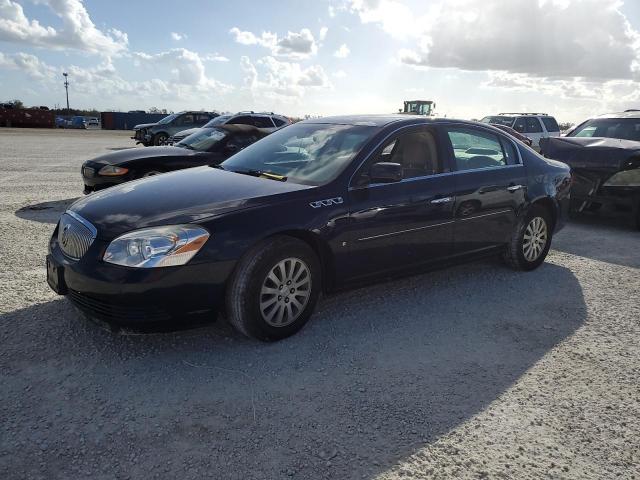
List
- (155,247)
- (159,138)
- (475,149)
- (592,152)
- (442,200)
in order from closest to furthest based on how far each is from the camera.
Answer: (155,247)
(442,200)
(475,149)
(592,152)
(159,138)

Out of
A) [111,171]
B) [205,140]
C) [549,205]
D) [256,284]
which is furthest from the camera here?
Result: [205,140]

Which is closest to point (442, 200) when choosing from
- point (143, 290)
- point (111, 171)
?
point (143, 290)

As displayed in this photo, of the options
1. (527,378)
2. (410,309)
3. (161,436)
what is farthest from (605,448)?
(161,436)

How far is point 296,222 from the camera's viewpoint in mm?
3543

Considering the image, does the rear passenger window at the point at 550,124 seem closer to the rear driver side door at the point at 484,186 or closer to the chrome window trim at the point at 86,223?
the rear driver side door at the point at 484,186

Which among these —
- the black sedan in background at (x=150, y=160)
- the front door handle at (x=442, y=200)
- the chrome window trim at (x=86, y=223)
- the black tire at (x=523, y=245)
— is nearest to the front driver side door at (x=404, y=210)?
the front door handle at (x=442, y=200)

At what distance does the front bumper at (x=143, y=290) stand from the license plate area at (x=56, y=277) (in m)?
0.11

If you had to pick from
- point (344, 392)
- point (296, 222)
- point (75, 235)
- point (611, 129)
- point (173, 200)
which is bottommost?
point (344, 392)

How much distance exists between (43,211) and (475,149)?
624cm

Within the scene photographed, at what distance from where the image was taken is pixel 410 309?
14.2 feet

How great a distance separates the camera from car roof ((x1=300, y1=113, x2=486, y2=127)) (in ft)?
14.7

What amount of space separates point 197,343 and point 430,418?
166 cm

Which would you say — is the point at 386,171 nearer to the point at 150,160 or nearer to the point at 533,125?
the point at 150,160

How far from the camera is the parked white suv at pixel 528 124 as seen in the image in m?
17.8
